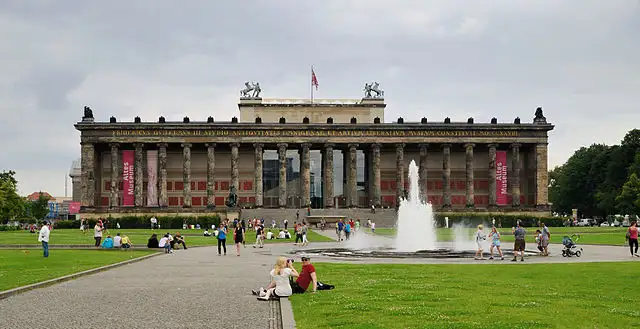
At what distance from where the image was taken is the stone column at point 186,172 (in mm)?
115062

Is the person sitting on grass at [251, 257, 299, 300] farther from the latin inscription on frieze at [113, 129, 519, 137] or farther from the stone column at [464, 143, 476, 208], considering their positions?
the stone column at [464, 143, 476, 208]

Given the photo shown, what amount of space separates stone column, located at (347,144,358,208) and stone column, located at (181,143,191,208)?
25134 mm

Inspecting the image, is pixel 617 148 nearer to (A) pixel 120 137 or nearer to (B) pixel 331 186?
(B) pixel 331 186

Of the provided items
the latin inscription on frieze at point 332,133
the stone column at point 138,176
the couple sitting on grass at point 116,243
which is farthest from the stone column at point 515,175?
the couple sitting on grass at point 116,243

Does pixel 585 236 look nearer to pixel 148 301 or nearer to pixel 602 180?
pixel 148 301

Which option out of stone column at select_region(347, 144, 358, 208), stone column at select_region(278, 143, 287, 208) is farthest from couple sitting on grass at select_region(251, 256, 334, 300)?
stone column at select_region(347, 144, 358, 208)

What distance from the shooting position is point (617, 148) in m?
123

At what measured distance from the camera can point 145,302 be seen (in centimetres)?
2020

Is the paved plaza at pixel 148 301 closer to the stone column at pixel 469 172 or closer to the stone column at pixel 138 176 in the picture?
the stone column at pixel 138 176

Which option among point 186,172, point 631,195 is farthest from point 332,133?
point 631,195

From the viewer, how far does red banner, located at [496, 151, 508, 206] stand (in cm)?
11538

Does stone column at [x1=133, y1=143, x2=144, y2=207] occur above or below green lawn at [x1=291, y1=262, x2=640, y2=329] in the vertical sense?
above

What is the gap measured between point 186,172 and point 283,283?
316 ft

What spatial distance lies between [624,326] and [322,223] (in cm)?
7926
